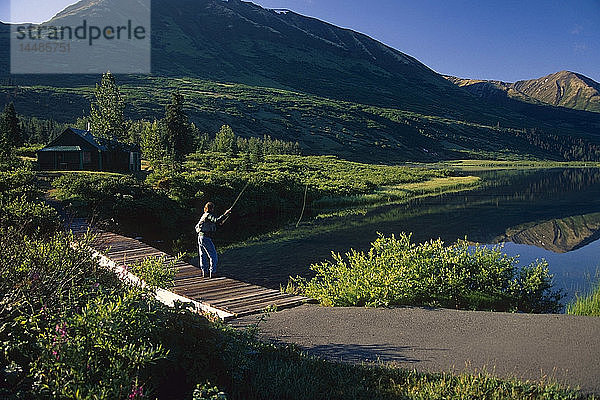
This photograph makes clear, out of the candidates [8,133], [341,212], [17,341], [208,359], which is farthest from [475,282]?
[8,133]

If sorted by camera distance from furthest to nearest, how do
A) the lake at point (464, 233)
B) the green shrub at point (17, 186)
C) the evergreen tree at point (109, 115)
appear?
the evergreen tree at point (109, 115) < the green shrub at point (17, 186) < the lake at point (464, 233)

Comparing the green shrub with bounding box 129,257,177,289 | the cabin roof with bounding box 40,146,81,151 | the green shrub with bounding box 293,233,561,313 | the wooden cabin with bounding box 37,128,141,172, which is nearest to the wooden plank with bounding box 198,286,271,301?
the green shrub with bounding box 293,233,561,313

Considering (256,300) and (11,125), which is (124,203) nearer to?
(256,300)

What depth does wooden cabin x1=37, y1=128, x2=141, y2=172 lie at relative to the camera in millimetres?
45531

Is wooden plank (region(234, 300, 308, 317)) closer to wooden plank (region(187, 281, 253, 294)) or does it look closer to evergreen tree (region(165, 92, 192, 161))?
wooden plank (region(187, 281, 253, 294))

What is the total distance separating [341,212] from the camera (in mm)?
38812

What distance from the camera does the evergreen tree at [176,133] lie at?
53406 mm

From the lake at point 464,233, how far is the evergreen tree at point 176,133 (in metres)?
23.1

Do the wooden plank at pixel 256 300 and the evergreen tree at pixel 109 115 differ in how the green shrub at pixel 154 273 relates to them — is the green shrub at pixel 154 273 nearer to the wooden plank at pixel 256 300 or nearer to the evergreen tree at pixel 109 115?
the wooden plank at pixel 256 300

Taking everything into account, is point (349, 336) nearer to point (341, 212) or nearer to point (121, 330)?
point (121, 330)

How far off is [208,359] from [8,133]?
2208 inches

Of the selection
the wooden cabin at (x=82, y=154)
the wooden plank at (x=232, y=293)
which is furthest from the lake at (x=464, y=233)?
the wooden cabin at (x=82, y=154)

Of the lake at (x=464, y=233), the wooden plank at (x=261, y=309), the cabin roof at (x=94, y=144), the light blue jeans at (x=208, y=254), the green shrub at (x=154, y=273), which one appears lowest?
the lake at (x=464, y=233)

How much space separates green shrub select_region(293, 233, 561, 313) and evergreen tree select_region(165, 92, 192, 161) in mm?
A: 43794
